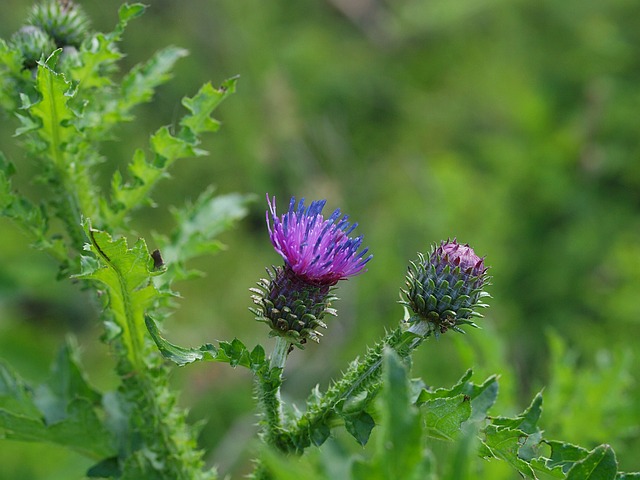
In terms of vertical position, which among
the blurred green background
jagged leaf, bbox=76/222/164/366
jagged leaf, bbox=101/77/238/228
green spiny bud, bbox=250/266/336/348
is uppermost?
the blurred green background

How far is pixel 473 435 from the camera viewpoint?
3.50 feet

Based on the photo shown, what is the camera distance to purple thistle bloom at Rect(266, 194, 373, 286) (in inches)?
66.6

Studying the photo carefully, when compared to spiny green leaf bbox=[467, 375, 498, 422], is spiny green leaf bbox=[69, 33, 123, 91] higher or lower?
higher

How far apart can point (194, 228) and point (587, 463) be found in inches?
53.4

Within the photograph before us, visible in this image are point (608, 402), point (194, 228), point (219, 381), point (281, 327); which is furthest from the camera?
point (219, 381)

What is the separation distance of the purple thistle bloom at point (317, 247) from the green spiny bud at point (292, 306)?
2cm

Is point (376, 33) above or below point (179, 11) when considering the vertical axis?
above

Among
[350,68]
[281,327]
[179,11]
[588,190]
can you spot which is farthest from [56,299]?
[281,327]

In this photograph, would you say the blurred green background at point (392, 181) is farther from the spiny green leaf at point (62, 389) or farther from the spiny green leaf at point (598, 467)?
the spiny green leaf at point (598, 467)

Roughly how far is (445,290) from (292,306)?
0.35 meters

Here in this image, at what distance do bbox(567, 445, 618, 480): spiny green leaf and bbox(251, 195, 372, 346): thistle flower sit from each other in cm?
62

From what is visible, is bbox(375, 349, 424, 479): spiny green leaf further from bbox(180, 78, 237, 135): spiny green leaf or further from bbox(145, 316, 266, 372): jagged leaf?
bbox(180, 78, 237, 135): spiny green leaf

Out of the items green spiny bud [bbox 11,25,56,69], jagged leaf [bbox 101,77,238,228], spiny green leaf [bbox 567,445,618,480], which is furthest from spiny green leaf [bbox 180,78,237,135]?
spiny green leaf [bbox 567,445,618,480]

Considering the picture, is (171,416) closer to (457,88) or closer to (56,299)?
(56,299)
